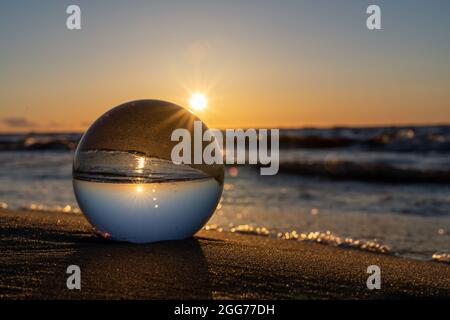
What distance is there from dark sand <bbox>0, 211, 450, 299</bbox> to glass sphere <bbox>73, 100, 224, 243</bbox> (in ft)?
0.65

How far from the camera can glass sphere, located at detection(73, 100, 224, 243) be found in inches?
153

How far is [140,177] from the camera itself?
3.87 m

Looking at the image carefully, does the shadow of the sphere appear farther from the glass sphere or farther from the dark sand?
the glass sphere

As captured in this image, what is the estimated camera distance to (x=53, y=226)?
509 centimetres

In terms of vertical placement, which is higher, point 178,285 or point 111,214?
point 111,214

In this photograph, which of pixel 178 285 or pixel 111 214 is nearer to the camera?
pixel 178 285

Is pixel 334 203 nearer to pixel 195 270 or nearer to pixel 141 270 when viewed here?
pixel 195 270

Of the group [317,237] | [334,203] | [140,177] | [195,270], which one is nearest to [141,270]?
[195,270]

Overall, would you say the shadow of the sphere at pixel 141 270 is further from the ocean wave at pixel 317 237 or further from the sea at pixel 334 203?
the sea at pixel 334 203

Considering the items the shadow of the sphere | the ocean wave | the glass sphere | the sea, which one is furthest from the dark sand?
the sea

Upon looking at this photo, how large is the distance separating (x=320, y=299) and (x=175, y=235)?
1571mm
